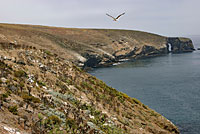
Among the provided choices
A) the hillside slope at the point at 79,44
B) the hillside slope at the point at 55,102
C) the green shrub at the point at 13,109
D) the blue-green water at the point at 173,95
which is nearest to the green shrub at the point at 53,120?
the hillside slope at the point at 55,102

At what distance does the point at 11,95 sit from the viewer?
16219 millimetres

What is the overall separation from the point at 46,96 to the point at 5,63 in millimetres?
6542

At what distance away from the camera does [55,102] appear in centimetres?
1919

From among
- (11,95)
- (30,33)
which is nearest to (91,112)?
(11,95)

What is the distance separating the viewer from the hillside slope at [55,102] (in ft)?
48.0

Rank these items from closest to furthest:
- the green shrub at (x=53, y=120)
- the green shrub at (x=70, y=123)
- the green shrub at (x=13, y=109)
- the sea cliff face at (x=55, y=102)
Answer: the green shrub at (x=13, y=109) → the sea cliff face at (x=55, y=102) → the green shrub at (x=53, y=120) → the green shrub at (x=70, y=123)

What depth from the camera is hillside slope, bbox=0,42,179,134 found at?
14.6m

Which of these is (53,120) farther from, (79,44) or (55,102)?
(79,44)

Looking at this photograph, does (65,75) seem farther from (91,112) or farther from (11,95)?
(11,95)

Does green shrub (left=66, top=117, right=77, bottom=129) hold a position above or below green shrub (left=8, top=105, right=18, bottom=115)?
below

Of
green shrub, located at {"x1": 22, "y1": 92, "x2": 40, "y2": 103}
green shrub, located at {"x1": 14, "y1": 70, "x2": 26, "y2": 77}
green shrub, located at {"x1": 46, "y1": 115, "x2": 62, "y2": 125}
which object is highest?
green shrub, located at {"x1": 14, "y1": 70, "x2": 26, "y2": 77}

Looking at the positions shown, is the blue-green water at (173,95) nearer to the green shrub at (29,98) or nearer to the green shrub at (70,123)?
the green shrub at (70,123)

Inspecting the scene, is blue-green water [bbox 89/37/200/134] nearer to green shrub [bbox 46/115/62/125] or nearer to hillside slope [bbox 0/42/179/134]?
hillside slope [bbox 0/42/179/134]

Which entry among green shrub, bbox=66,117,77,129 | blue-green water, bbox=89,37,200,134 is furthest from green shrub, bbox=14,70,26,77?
blue-green water, bbox=89,37,200,134
